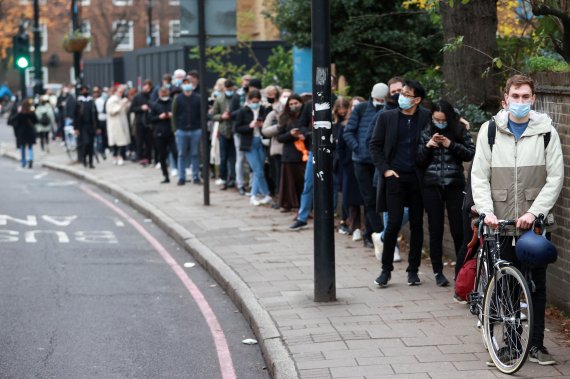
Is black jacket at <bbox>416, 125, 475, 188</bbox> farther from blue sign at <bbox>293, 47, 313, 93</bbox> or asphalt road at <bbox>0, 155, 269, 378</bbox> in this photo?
blue sign at <bbox>293, 47, 313, 93</bbox>

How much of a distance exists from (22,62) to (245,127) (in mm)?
16376

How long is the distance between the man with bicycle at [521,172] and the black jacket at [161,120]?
48.6ft

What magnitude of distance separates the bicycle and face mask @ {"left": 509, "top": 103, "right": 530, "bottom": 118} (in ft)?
2.30

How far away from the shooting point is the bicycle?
6.98m

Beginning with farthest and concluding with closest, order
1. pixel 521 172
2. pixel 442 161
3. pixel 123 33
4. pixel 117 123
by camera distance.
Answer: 1. pixel 123 33
2. pixel 117 123
3. pixel 442 161
4. pixel 521 172

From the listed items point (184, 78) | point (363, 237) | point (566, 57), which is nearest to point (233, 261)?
point (363, 237)

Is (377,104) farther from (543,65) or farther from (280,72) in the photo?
(280,72)

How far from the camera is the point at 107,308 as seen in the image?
33.6 ft

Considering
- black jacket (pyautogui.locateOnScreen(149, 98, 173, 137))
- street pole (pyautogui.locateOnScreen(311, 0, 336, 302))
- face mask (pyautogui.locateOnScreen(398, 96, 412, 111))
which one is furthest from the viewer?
black jacket (pyautogui.locateOnScreen(149, 98, 173, 137))

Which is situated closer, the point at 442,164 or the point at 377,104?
the point at 442,164

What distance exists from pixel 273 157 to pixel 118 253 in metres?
3.78

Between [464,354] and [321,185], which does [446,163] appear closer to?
[321,185]

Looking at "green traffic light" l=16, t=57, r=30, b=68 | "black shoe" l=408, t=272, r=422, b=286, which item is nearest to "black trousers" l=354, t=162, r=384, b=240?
"black shoe" l=408, t=272, r=422, b=286

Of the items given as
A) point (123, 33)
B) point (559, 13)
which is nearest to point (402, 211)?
point (559, 13)
